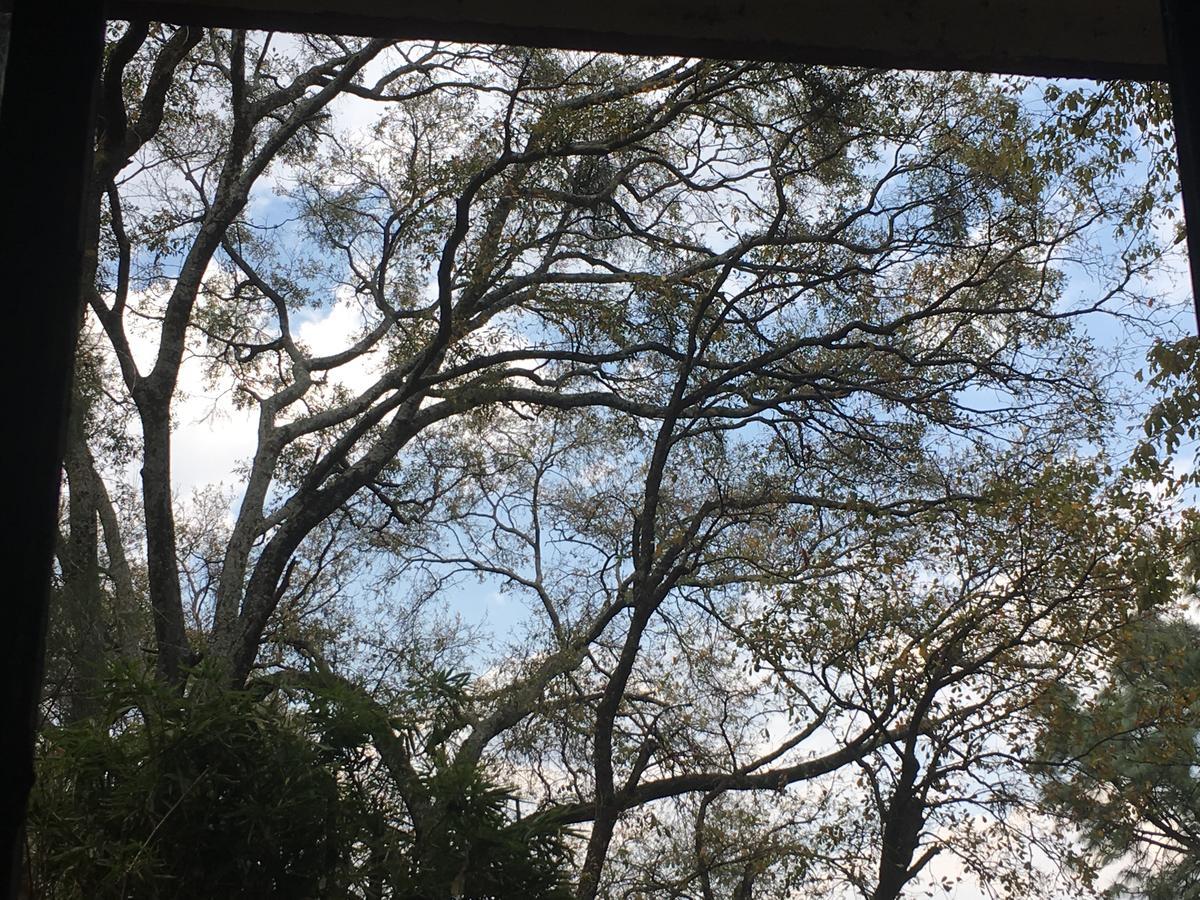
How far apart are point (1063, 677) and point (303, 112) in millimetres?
5421

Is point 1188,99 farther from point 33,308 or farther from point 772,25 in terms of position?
point 33,308

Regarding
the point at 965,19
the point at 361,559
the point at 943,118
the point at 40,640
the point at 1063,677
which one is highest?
the point at 943,118

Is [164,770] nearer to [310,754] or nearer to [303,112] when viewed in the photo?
[310,754]

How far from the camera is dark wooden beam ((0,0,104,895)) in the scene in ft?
2.12

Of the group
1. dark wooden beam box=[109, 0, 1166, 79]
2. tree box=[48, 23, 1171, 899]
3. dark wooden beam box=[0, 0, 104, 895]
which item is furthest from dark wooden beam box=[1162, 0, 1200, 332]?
tree box=[48, 23, 1171, 899]

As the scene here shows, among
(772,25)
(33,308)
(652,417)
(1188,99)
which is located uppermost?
(652,417)

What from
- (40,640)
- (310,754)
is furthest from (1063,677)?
(40,640)

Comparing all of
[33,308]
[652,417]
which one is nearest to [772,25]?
[33,308]

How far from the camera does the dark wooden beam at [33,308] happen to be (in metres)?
0.65

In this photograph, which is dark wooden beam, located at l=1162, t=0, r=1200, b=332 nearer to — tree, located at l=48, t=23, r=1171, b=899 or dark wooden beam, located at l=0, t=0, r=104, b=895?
dark wooden beam, located at l=0, t=0, r=104, b=895

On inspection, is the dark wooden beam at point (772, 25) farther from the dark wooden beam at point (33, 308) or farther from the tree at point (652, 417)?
the tree at point (652, 417)

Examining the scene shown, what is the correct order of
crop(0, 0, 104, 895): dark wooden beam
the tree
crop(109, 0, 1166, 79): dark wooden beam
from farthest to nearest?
the tree, crop(109, 0, 1166, 79): dark wooden beam, crop(0, 0, 104, 895): dark wooden beam

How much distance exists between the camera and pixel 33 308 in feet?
2.29

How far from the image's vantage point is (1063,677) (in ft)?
16.2
